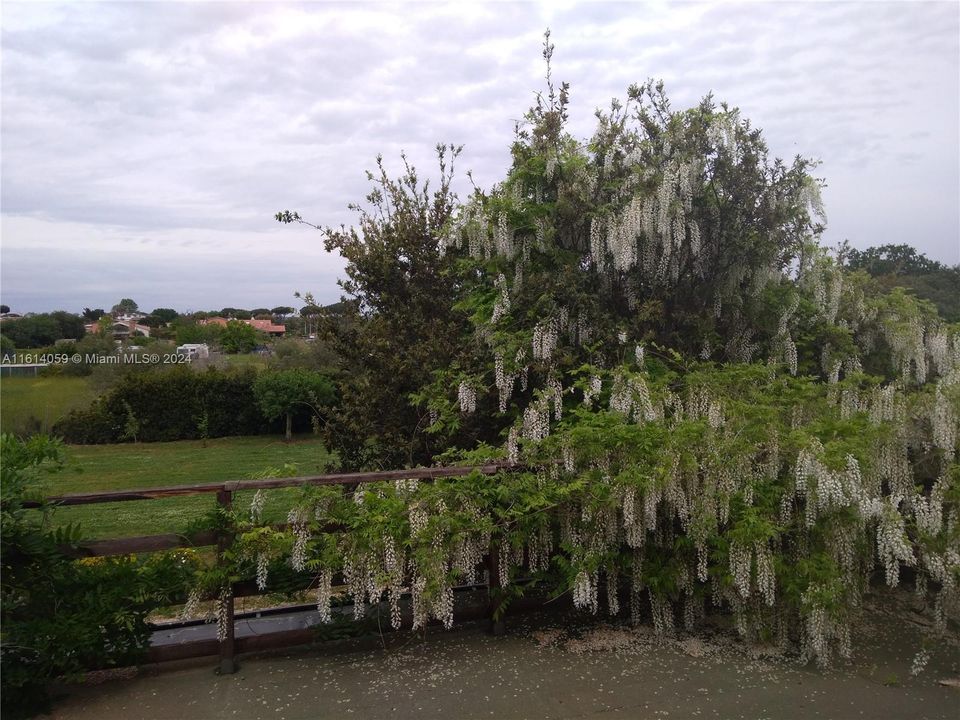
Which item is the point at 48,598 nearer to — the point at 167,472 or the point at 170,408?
the point at 167,472

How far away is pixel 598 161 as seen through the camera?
19.4ft

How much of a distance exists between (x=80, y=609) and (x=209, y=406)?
1493 cm

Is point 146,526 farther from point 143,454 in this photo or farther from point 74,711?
point 143,454

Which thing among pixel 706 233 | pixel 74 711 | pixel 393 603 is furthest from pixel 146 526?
pixel 706 233

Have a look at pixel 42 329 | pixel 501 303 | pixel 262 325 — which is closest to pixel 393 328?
pixel 501 303

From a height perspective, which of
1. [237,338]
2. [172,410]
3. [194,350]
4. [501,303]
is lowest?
[172,410]

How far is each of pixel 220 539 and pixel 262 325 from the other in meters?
18.9

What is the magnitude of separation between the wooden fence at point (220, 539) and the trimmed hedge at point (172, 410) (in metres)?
14.3

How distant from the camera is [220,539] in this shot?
11.3ft

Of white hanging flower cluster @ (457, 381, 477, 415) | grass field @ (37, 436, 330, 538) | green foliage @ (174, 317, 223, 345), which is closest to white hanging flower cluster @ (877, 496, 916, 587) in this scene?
white hanging flower cluster @ (457, 381, 477, 415)

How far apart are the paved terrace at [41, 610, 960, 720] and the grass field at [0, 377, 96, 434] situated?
5.30 meters

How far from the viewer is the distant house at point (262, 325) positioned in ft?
63.1

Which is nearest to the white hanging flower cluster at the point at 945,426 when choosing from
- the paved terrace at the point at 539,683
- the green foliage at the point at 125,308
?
the paved terrace at the point at 539,683

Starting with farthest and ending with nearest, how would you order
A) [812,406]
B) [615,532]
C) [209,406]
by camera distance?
1. [209,406]
2. [812,406]
3. [615,532]
